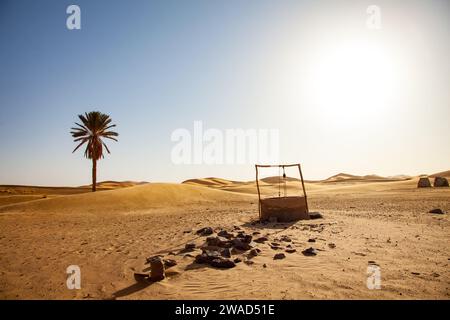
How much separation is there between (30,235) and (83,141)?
80.4 ft

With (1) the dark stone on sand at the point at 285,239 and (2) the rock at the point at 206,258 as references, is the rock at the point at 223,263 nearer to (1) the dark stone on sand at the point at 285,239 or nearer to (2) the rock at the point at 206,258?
(2) the rock at the point at 206,258

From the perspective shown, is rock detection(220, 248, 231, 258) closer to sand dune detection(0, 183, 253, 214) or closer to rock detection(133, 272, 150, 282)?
rock detection(133, 272, 150, 282)

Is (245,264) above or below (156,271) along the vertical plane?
below

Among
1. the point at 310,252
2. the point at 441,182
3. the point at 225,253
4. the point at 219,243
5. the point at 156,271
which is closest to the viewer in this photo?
the point at 156,271

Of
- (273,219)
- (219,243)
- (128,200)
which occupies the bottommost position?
(128,200)

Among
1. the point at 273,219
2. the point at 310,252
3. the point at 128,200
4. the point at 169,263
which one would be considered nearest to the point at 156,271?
the point at 169,263

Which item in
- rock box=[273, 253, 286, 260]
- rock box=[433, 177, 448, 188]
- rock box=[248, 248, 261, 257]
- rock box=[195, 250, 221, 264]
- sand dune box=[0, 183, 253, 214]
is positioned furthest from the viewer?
rock box=[433, 177, 448, 188]

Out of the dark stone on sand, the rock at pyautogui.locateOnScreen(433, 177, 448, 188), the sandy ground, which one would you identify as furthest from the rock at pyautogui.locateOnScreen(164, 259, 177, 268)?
the rock at pyautogui.locateOnScreen(433, 177, 448, 188)

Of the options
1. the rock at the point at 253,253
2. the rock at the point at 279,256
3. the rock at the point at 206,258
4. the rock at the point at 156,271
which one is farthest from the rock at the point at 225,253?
the rock at the point at 156,271

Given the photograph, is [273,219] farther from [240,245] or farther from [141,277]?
[141,277]
